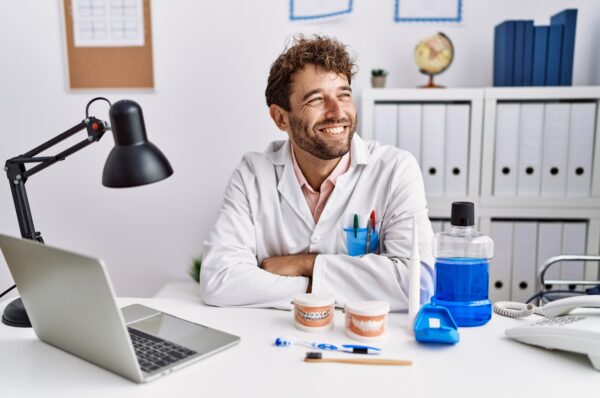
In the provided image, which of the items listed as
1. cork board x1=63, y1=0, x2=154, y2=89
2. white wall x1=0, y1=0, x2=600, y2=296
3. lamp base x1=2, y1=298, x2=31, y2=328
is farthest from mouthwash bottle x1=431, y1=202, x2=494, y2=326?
cork board x1=63, y1=0, x2=154, y2=89

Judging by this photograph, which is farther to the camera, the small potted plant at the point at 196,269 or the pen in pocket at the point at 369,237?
the small potted plant at the point at 196,269

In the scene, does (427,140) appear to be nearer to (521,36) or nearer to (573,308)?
(521,36)

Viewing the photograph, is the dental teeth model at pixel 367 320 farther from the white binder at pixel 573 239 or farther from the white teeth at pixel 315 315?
the white binder at pixel 573 239

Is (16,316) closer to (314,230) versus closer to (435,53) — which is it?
(314,230)

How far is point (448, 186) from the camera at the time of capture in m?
2.10

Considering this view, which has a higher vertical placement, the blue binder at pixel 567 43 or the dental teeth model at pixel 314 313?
the blue binder at pixel 567 43

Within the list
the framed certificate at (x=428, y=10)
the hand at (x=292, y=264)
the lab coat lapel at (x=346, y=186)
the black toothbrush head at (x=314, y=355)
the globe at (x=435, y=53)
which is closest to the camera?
the black toothbrush head at (x=314, y=355)

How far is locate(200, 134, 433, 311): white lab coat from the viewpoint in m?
1.31

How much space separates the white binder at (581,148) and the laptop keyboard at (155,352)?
168cm

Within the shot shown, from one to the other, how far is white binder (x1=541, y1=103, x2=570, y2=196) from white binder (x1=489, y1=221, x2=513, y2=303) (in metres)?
0.20

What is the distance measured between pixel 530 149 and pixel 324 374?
4.92ft

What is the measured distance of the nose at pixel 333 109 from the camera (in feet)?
5.27

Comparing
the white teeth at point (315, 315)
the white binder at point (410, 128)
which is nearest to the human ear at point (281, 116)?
the white binder at point (410, 128)

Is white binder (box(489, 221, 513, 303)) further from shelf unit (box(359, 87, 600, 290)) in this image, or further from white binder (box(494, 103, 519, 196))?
white binder (box(494, 103, 519, 196))
